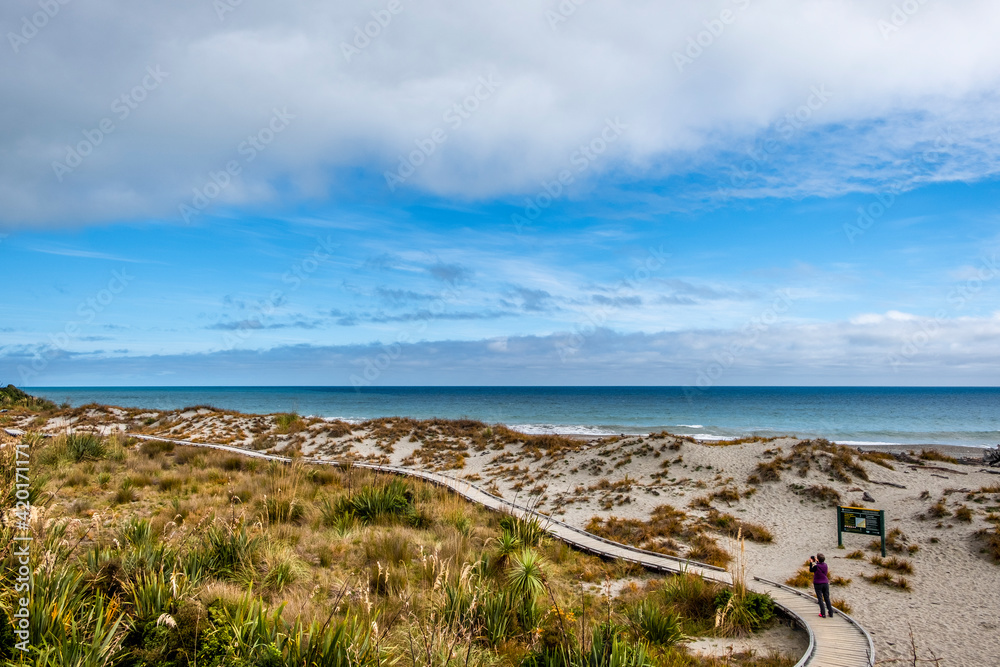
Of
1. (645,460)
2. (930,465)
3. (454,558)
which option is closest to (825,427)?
(930,465)

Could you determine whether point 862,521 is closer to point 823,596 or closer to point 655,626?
point 823,596

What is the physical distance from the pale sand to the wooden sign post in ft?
2.43

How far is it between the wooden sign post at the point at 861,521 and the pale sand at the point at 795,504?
741 millimetres

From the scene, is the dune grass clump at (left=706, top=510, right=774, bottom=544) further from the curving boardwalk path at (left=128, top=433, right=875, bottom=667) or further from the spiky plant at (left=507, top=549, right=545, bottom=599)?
the spiky plant at (left=507, top=549, right=545, bottom=599)

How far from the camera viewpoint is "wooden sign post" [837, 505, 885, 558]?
44.3ft

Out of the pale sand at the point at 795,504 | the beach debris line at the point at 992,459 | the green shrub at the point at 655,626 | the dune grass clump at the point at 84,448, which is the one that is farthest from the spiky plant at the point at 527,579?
the beach debris line at the point at 992,459

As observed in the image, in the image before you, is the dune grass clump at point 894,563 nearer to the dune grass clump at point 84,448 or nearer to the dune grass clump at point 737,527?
the dune grass clump at point 737,527

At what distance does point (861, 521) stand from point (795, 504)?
4.91 meters

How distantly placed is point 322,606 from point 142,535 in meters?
3.64

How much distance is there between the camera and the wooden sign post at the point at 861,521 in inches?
532

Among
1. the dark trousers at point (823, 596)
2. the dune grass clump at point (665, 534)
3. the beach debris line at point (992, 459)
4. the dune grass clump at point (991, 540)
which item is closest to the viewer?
the dark trousers at point (823, 596)

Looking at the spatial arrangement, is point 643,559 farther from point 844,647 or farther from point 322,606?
point 322,606

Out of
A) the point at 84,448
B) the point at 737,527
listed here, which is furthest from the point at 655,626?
the point at 84,448

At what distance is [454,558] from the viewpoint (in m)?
8.48
